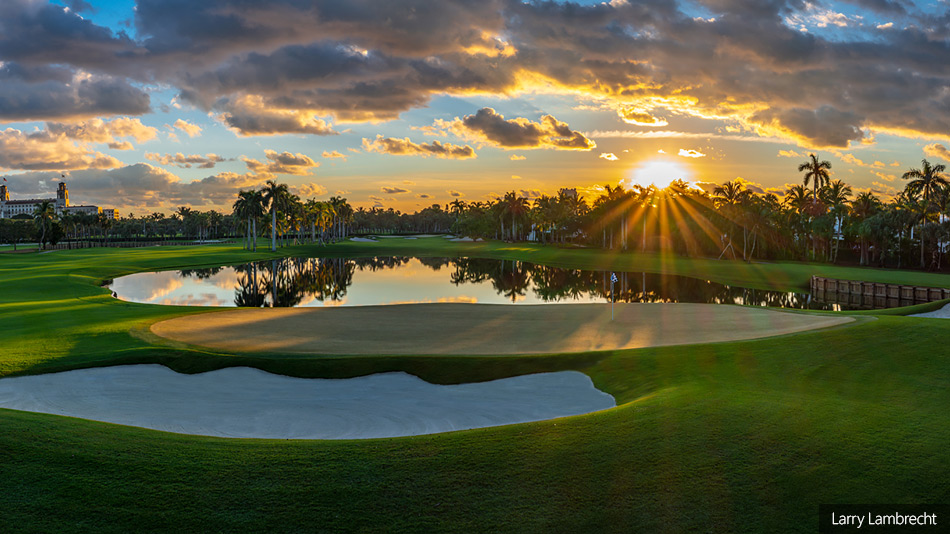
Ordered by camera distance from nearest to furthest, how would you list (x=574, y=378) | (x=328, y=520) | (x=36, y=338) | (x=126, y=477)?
(x=328, y=520), (x=126, y=477), (x=574, y=378), (x=36, y=338)

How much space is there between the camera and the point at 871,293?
5109 cm

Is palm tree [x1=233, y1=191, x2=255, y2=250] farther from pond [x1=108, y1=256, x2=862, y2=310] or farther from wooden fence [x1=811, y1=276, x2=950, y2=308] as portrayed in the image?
wooden fence [x1=811, y1=276, x2=950, y2=308]

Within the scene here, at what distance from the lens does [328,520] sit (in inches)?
257

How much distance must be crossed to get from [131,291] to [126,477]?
49820mm

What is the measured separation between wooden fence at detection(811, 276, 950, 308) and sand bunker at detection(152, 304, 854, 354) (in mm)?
22341

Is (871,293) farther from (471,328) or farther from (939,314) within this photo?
(471,328)

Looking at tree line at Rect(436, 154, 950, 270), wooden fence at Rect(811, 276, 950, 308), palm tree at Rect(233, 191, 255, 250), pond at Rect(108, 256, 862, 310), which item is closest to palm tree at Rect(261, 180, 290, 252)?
palm tree at Rect(233, 191, 255, 250)

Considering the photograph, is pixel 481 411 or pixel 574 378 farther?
pixel 574 378

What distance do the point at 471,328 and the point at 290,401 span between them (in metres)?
13.4

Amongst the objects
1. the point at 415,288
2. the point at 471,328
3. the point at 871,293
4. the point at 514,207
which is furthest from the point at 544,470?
the point at 514,207

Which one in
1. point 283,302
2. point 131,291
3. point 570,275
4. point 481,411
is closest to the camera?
point 481,411

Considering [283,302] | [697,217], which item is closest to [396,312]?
[283,302]

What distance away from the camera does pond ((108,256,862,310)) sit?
46.8m

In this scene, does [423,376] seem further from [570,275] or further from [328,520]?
[570,275]
